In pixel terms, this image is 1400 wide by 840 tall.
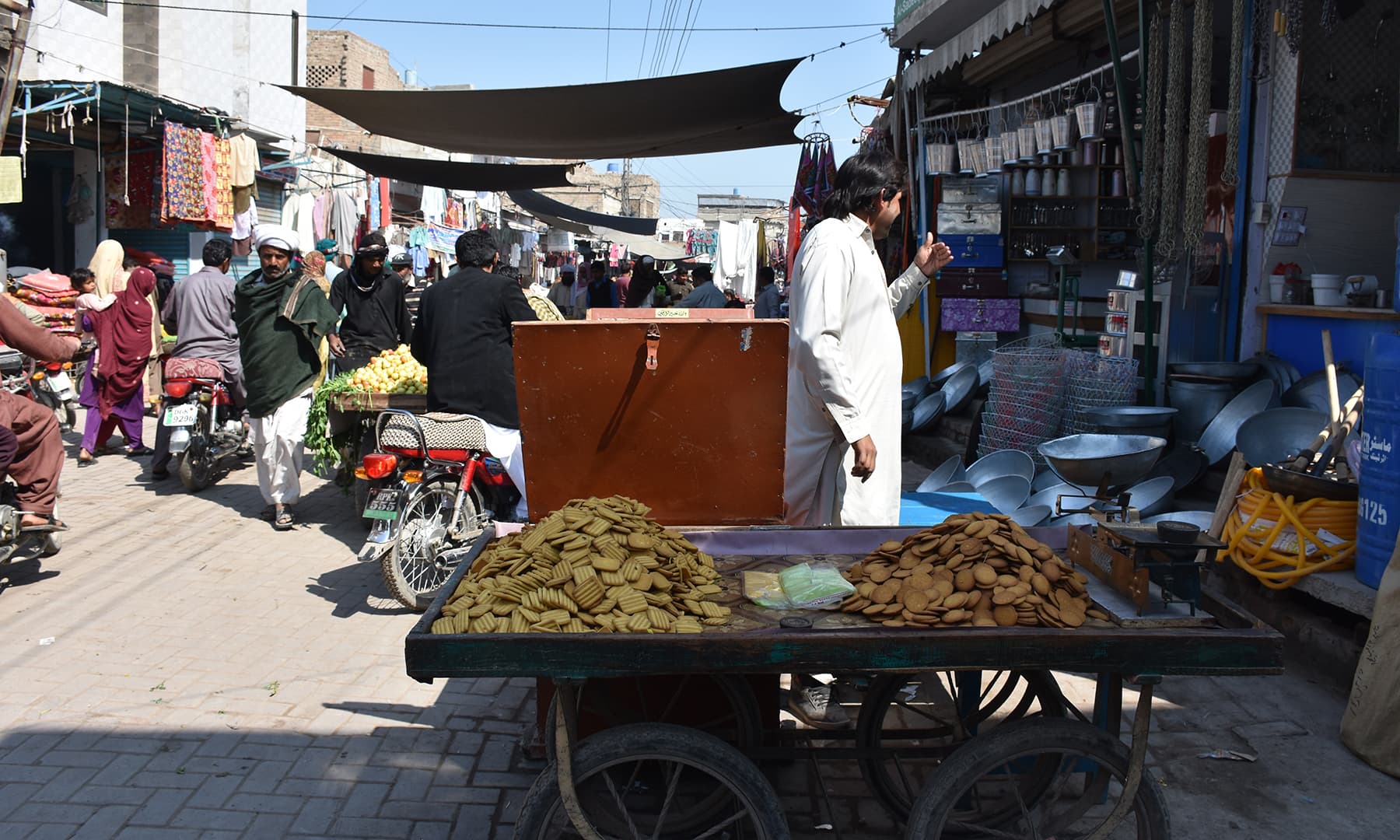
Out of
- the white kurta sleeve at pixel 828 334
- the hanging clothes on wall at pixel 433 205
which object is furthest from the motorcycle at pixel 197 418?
the hanging clothes on wall at pixel 433 205

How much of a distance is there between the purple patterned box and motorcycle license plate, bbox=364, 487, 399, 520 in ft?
22.5

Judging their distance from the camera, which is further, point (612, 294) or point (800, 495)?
point (612, 294)

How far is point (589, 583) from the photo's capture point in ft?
8.31

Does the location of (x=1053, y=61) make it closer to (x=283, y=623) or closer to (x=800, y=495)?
(x=800, y=495)

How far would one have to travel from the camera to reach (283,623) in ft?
16.6

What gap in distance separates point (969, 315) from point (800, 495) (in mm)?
7060

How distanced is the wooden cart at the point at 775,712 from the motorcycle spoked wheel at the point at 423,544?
240 cm

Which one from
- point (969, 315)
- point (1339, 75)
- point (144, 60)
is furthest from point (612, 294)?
point (1339, 75)

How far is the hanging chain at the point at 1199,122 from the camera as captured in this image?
5988 millimetres

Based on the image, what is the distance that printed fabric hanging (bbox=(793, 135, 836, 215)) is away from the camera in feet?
39.3

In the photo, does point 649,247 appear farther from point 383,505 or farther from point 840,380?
point 840,380

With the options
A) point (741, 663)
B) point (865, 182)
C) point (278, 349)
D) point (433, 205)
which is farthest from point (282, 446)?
point (433, 205)

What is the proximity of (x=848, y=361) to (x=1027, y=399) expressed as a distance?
3.77 metres

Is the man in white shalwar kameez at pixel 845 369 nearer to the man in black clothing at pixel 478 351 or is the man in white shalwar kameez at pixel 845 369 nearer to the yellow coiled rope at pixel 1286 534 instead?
the yellow coiled rope at pixel 1286 534
